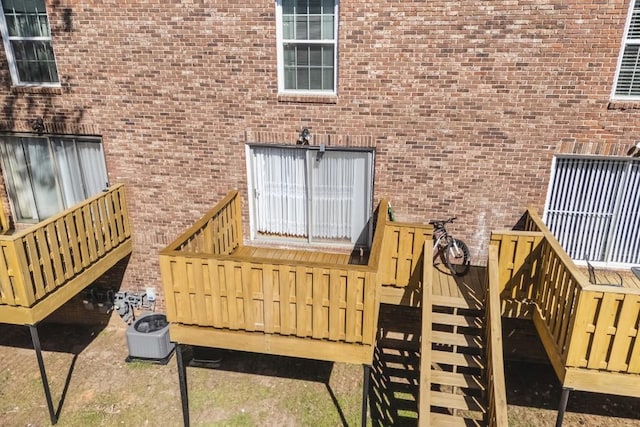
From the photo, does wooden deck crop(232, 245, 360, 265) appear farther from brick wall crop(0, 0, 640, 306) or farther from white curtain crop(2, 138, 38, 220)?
white curtain crop(2, 138, 38, 220)

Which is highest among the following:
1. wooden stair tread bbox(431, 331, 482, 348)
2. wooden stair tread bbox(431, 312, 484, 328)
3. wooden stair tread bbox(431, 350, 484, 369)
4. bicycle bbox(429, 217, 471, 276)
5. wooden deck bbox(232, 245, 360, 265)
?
bicycle bbox(429, 217, 471, 276)

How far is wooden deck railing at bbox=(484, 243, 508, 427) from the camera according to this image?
584 cm

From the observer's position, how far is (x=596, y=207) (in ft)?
25.6

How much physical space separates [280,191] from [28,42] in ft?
18.1

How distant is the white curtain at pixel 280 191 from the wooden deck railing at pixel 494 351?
3.59m

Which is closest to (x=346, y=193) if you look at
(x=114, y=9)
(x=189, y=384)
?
(x=189, y=384)

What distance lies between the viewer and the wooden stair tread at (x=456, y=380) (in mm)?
6578

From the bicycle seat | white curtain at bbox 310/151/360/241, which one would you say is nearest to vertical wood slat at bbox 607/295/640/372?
the bicycle seat

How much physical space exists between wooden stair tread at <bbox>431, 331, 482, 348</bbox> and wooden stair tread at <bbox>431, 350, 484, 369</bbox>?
0.19 meters

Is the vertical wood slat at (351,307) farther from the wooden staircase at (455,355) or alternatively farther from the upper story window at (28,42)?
the upper story window at (28,42)

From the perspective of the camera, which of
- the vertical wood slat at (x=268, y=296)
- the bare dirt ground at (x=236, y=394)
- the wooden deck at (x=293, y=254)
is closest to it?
the vertical wood slat at (x=268, y=296)

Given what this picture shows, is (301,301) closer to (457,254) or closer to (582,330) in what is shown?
(457,254)

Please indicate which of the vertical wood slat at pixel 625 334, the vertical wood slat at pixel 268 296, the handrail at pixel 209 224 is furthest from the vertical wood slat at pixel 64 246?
the vertical wood slat at pixel 625 334

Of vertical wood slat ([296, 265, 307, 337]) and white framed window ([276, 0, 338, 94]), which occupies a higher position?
white framed window ([276, 0, 338, 94])
